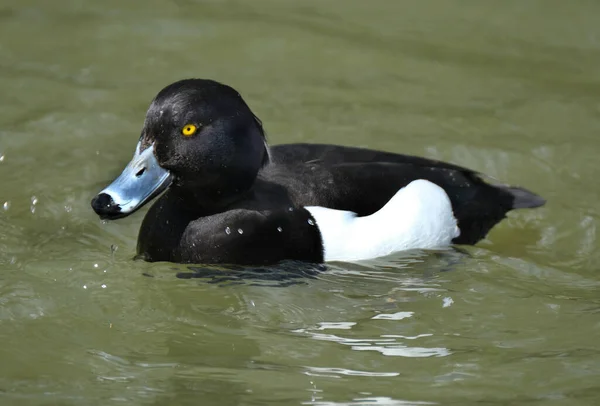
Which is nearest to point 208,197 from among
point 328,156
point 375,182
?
point 328,156

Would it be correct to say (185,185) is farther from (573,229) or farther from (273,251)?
(573,229)

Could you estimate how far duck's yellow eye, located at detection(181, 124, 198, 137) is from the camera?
551 cm

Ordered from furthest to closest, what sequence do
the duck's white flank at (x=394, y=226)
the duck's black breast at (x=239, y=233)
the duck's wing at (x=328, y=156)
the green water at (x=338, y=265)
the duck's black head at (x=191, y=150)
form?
1. the duck's wing at (x=328, y=156)
2. the duck's white flank at (x=394, y=226)
3. the duck's black breast at (x=239, y=233)
4. the duck's black head at (x=191, y=150)
5. the green water at (x=338, y=265)

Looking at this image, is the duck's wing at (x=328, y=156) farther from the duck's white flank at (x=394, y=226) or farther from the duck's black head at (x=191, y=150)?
the duck's black head at (x=191, y=150)

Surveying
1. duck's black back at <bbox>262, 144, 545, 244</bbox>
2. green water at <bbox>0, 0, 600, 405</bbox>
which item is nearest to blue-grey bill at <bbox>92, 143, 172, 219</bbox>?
green water at <bbox>0, 0, 600, 405</bbox>

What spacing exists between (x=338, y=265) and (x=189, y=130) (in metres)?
1.25

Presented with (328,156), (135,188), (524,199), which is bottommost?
(135,188)

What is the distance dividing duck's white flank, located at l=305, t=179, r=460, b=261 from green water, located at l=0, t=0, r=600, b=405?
0.35ft

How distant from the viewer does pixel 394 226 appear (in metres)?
6.09

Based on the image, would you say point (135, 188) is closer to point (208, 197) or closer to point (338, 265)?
point (208, 197)

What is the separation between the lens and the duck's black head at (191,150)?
5.47 m

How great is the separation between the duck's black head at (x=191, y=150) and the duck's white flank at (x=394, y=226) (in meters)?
0.53

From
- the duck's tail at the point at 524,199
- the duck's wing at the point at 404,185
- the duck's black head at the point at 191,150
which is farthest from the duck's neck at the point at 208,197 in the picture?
the duck's tail at the point at 524,199

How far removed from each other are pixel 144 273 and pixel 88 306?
464mm
